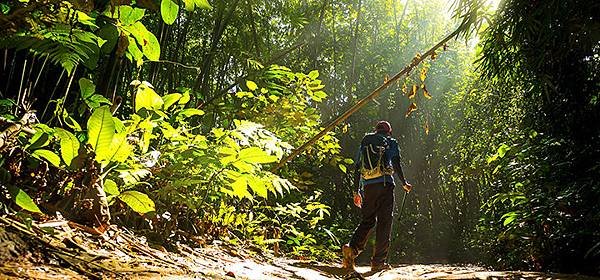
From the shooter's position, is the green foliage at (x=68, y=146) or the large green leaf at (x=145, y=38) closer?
the green foliage at (x=68, y=146)

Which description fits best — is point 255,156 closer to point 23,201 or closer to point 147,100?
point 147,100

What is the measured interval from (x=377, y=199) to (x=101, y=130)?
309 cm

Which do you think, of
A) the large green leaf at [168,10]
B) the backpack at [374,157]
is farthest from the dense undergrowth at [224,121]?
the backpack at [374,157]

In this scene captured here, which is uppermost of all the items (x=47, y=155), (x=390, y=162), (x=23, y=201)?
(x=390, y=162)

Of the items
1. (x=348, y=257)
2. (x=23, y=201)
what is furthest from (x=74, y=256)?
(x=348, y=257)

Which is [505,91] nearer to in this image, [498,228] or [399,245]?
[498,228]

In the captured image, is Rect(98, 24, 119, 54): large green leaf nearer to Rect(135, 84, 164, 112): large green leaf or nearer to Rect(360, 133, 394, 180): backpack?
Rect(135, 84, 164, 112): large green leaf

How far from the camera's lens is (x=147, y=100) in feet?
5.87

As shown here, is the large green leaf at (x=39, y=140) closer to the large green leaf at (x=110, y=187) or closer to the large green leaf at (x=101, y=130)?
the large green leaf at (x=101, y=130)

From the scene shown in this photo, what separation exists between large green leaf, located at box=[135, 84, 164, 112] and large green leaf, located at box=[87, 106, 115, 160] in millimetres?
441

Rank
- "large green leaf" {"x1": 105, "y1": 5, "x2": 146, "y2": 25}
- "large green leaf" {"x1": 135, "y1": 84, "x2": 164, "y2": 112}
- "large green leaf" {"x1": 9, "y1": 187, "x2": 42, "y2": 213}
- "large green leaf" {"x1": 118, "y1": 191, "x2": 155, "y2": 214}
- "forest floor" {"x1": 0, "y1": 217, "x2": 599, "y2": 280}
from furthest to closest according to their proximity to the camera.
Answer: "large green leaf" {"x1": 135, "y1": 84, "x2": 164, "y2": 112}, "large green leaf" {"x1": 118, "y1": 191, "x2": 155, "y2": 214}, "large green leaf" {"x1": 105, "y1": 5, "x2": 146, "y2": 25}, "large green leaf" {"x1": 9, "y1": 187, "x2": 42, "y2": 213}, "forest floor" {"x1": 0, "y1": 217, "x2": 599, "y2": 280}

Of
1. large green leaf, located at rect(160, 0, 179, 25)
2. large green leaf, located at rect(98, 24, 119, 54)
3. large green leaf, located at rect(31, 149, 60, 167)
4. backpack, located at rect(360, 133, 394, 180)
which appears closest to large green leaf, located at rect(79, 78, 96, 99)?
large green leaf, located at rect(98, 24, 119, 54)

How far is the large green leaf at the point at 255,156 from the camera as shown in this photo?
1.62 metres

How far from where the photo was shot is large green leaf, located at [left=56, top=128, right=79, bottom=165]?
1.27m
